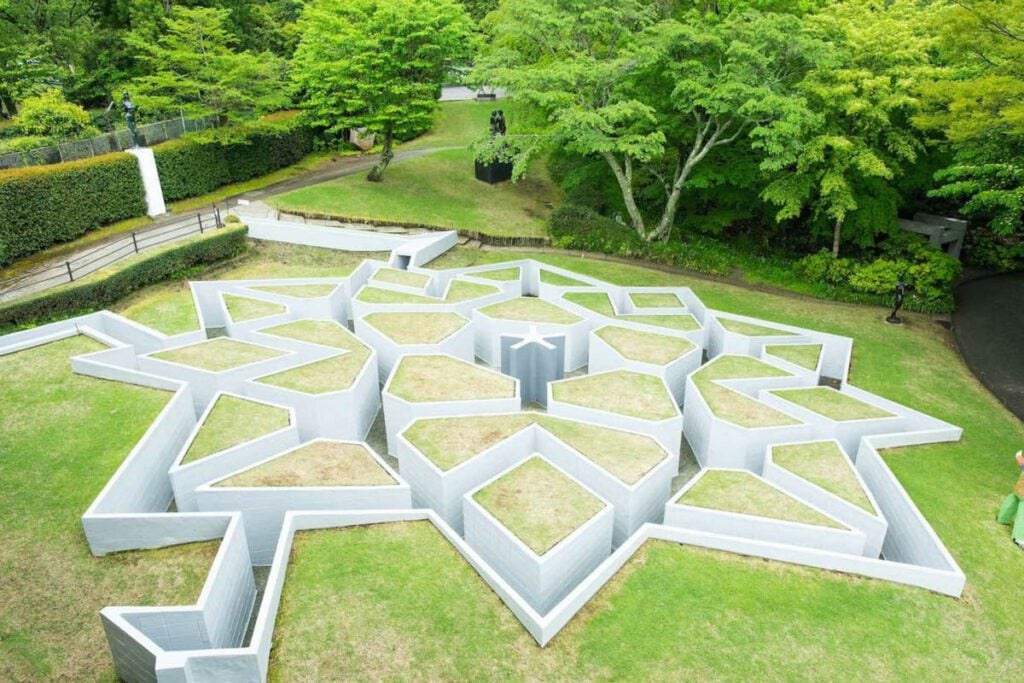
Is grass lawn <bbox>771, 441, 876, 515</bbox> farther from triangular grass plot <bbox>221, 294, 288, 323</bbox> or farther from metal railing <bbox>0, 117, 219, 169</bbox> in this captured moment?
metal railing <bbox>0, 117, 219, 169</bbox>

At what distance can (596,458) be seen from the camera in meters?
15.2

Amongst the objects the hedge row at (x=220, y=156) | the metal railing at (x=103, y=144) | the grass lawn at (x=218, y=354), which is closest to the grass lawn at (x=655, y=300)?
the grass lawn at (x=218, y=354)

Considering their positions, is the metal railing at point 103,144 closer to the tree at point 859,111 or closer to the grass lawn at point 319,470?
the grass lawn at point 319,470

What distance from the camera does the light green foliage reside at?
2739 cm

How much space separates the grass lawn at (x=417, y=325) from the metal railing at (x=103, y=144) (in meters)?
15.5

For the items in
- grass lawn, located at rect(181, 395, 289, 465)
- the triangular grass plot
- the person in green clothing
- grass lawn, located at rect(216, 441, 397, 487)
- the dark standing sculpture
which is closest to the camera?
the person in green clothing

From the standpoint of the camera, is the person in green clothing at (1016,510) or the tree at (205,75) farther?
the tree at (205,75)

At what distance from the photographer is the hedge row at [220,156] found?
31078 mm

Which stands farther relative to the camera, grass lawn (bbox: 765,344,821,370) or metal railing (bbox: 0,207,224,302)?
metal railing (bbox: 0,207,224,302)

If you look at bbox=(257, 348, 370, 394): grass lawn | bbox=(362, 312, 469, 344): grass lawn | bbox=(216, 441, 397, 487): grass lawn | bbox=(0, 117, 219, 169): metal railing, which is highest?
bbox=(0, 117, 219, 169): metal railing

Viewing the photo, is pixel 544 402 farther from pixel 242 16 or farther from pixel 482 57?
pixel 242 16

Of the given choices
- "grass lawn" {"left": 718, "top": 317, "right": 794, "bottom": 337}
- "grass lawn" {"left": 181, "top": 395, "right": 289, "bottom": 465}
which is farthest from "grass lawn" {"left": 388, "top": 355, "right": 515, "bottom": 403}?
"grass lawn" {"left": 718, "top": 317, "right": 794, "bottom": 337}

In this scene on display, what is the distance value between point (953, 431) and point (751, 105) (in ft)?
40.1

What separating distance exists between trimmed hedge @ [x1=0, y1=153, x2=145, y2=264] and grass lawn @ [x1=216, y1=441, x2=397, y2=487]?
53.2ft
